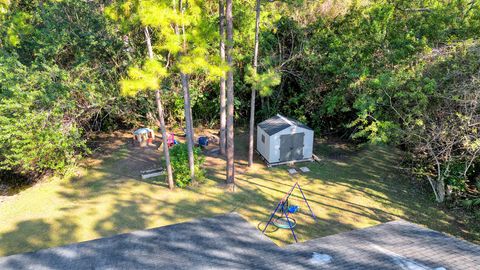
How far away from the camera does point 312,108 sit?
19.7m

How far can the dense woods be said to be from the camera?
11.8 m

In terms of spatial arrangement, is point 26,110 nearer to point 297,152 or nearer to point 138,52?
point 138,52

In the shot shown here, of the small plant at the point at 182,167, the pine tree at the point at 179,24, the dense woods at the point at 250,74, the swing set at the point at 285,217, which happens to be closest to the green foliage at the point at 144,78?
the dense woods at the point at 250,74

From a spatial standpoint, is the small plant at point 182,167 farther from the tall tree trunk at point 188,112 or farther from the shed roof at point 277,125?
the shed roof at point 277,125

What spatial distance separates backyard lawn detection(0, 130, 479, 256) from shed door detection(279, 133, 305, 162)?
686 millimetres

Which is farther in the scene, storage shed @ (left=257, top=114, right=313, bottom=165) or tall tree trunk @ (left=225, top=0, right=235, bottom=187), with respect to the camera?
storage shed @ (left=257, top=114, right=313, bottom=165)

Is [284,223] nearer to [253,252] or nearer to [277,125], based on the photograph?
[253,252]

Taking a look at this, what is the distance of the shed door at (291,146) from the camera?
52.7ft

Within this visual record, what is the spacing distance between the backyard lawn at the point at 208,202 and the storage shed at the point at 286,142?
61cm

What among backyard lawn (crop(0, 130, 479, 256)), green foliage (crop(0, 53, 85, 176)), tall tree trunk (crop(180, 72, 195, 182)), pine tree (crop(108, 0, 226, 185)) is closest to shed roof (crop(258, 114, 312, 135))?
backyard lawn (crop(0, 130, 479, 256))

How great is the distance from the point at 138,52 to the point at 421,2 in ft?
55.2

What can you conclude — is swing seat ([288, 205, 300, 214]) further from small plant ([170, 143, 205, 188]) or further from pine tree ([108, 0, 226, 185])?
pine tree ([108, 0, 226, 185])

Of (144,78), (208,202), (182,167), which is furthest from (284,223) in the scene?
(144,78)

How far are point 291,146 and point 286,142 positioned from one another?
15.3 inches
